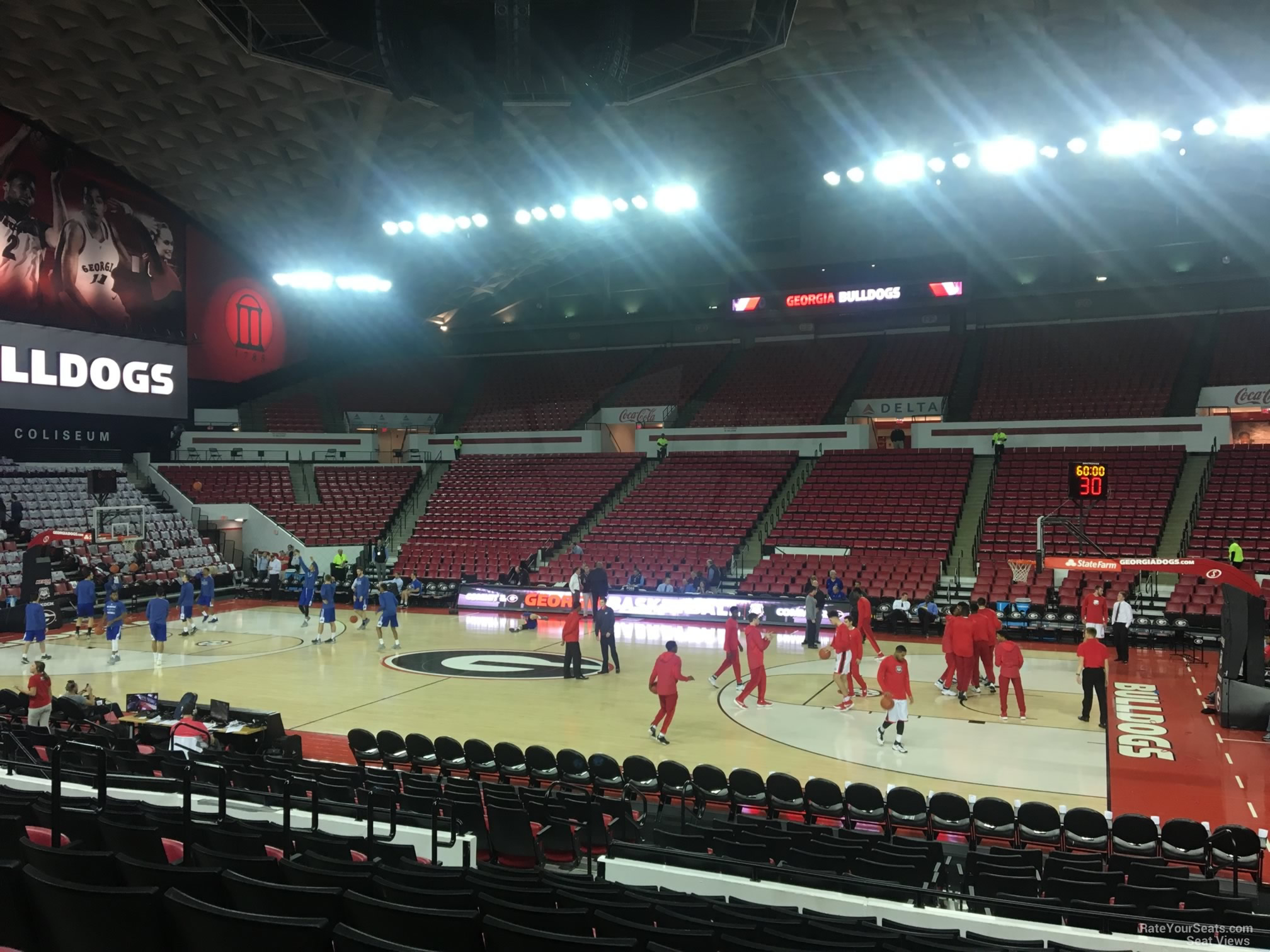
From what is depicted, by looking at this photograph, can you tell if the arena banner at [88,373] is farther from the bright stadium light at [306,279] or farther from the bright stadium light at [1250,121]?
the bright stadium light at [1250,121]

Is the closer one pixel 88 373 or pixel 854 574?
pixel 854 574

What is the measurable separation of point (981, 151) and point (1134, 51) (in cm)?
364

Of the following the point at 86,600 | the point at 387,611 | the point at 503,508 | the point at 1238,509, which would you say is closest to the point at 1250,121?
the point at 1238,509

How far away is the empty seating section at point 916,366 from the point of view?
3094cm

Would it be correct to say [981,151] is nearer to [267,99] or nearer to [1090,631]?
[1090,631]

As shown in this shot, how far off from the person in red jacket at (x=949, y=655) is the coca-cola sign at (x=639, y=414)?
20012 mm

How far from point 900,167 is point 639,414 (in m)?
15.3

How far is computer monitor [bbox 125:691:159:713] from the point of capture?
37.6ft

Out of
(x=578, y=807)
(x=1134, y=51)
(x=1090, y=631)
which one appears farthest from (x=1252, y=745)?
(x=1134, y=51)

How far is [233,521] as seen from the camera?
2978cm

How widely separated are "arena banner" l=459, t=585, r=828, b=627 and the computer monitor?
11.6 metres

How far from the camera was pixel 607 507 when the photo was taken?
3028 cm

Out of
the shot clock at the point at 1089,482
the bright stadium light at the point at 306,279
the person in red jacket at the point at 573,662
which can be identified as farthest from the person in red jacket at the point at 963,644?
the bright stadium light at the point at 306,279

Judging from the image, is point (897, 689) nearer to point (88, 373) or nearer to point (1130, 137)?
point (1130, 137)
